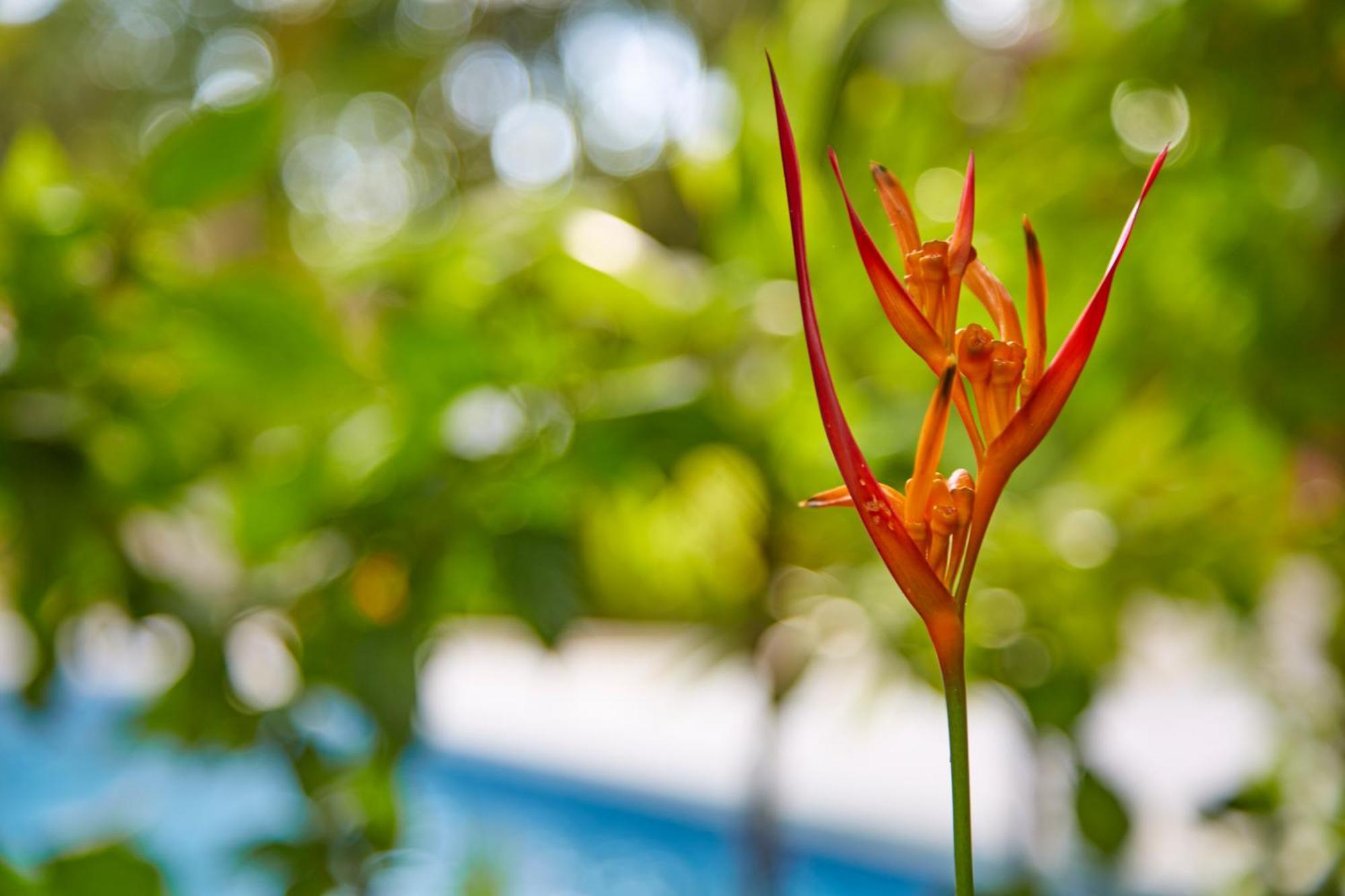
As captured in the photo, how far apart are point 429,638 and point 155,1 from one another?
5.88 m

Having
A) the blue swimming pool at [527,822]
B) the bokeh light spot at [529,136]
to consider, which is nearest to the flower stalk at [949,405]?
the blue swimming pool at [527,822]

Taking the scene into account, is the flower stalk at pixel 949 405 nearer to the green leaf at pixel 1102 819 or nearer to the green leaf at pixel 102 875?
the green leaf at pixel 102 875

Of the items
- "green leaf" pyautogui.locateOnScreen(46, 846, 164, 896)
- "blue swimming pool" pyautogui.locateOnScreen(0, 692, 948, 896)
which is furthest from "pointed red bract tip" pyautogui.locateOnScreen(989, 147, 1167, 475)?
"blue swimming pool" pyautogui.locateOnScreen(0, 692, 948, 896)

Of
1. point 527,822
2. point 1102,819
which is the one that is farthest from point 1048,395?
point 527,822

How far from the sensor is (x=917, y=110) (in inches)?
20.3

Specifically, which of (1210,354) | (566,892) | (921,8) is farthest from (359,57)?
(1210,354)

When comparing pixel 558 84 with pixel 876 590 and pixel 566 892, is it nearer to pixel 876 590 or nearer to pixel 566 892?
pixel 566 892

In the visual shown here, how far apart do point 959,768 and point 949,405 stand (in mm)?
34

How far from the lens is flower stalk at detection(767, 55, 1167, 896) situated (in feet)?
0.37

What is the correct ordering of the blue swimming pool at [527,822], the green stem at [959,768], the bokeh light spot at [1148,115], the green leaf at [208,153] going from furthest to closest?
the blue swimming pool at [527,822] < the bokeh light spot at [1148,115] < the green leaf at [208,153] < the green stem at [959,768]

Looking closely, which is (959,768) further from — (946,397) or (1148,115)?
A: (1148,115)

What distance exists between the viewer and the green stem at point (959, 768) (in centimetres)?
11

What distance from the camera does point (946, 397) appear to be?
11 cm

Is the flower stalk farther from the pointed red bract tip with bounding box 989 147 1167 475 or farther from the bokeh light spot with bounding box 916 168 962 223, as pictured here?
the bokeh light spot with bounding box 916 168 962 223
